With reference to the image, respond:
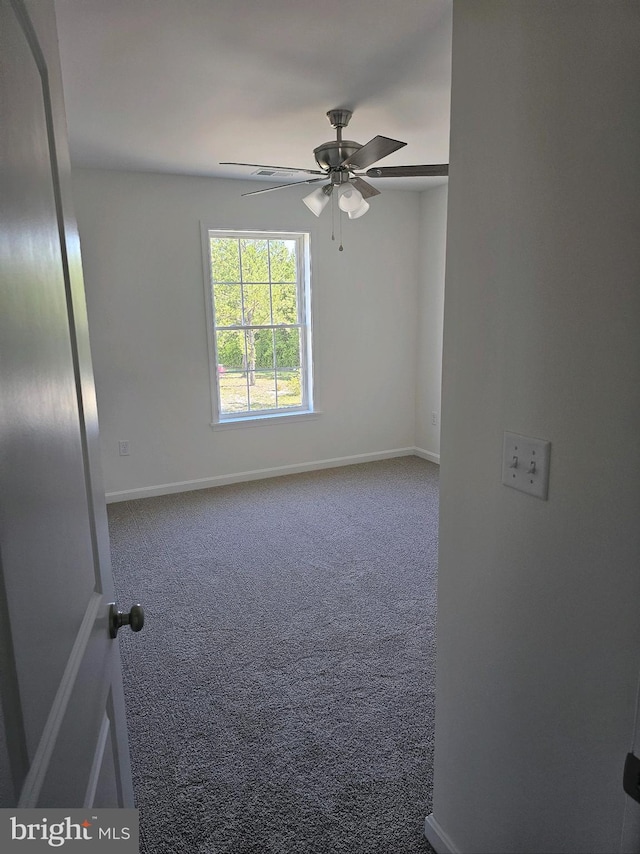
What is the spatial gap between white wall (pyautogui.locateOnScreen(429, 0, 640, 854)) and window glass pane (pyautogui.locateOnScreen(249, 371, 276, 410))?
366 cm

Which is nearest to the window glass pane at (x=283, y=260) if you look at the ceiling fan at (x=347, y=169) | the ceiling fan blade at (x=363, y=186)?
the ceiling fan at (x=347, y=169)

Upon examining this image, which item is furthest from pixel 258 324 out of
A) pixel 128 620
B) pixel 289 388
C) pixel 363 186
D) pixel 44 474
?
pixel 44 474

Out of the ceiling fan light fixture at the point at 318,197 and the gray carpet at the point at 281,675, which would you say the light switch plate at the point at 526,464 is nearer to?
the gray carpet at the point at 281,675

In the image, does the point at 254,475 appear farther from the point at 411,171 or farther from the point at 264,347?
the point at 411,171

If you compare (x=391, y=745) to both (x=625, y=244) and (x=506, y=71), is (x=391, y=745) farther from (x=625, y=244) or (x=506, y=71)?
(x=506, y=71)

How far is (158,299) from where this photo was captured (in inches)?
171

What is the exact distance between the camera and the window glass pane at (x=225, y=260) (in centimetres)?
456

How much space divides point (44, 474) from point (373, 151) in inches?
87.6

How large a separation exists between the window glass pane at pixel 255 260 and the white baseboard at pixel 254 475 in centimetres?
175

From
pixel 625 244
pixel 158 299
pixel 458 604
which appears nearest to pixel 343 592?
pixel 458 604

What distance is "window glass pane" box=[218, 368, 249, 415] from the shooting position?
478 centimetres

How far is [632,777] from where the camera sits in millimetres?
722

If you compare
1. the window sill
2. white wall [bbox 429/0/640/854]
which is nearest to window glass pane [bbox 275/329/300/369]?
the window sill

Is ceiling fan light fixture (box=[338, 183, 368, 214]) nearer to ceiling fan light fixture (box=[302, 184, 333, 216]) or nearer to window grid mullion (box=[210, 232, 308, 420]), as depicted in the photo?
ceiling fan light fixture (box=[302, 184, 333, 216])
